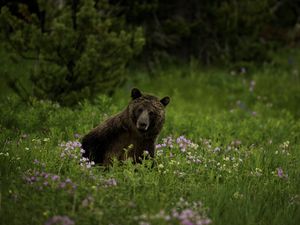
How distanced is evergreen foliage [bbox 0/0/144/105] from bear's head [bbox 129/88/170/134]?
3525 mm

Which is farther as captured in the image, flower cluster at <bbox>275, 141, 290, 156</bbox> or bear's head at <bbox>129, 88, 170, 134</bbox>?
flower cluster at <bbox>275, 141, 290, 156</bbox>

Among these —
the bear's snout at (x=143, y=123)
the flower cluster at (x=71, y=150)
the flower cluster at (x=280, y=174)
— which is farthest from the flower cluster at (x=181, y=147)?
the flower cluster at (x=71, y=150)

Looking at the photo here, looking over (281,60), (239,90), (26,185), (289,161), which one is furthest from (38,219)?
(281,60)

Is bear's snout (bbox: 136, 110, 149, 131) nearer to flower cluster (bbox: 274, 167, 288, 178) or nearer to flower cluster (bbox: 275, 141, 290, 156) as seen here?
flower cluster (bbox: 274, 167, 288, 178)

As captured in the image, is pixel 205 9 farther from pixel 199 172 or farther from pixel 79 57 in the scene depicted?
pixel 199 172

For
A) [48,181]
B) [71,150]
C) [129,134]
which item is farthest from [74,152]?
[48,181]

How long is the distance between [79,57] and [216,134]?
9.28 feet

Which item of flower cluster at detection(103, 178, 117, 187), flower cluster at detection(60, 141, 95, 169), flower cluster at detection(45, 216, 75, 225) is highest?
flower cluster at detection(60, 141, 95, 169)

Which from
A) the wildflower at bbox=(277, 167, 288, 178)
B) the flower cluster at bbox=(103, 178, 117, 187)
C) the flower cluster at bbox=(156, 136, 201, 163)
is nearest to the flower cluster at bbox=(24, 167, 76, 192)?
the flower cluster at bbox=(103, 178, 117, 187)

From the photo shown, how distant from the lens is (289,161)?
7258 millimetres

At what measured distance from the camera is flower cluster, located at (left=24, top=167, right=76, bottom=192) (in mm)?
4996

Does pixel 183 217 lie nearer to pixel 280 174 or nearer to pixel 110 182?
pixel 110 182

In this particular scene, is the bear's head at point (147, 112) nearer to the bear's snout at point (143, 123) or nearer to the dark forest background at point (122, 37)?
the bear's snout at point (143, 123)

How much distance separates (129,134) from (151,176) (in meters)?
0.82
